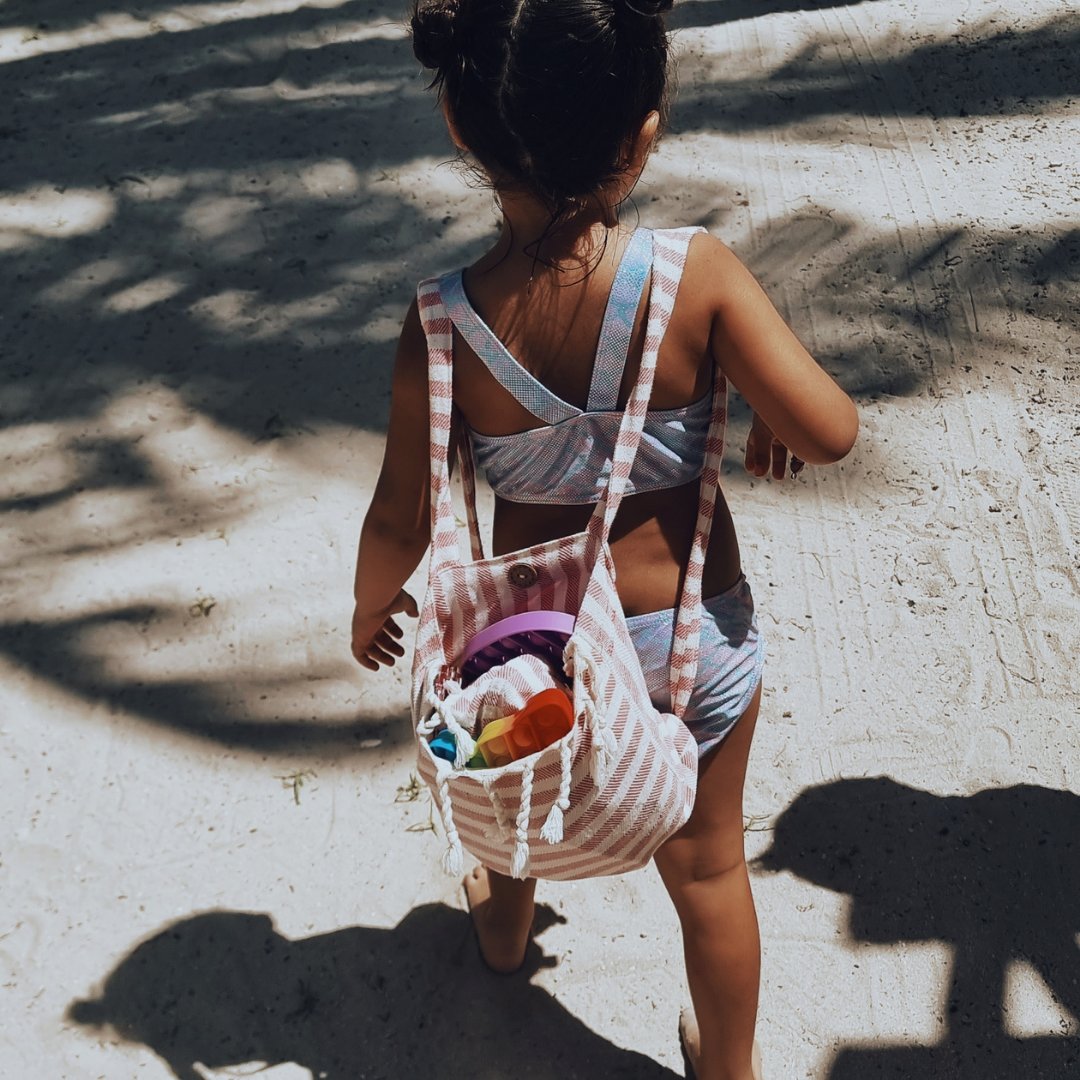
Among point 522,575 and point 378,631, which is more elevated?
point 522,575

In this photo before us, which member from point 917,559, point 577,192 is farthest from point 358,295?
point 577,192

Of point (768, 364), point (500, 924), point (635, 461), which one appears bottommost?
point (500, 924)

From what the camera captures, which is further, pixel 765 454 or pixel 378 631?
pixel 378 631

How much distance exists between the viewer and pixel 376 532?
5.61ft

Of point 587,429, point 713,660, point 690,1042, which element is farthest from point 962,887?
point 587,429

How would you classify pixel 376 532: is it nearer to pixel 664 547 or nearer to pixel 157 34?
pixel 664 547

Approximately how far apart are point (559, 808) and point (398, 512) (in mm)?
544

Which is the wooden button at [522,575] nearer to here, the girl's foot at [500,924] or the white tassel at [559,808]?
the white tassel at [559,808]

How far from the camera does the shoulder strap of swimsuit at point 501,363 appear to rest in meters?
1.45

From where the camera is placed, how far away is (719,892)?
174 cm

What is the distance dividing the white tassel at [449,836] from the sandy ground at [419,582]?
3.41 ft

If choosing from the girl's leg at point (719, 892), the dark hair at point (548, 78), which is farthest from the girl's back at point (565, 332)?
the girl's leg at point (719, 892)

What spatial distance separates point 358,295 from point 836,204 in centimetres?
177

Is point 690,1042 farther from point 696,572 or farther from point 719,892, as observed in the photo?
point 696,572
